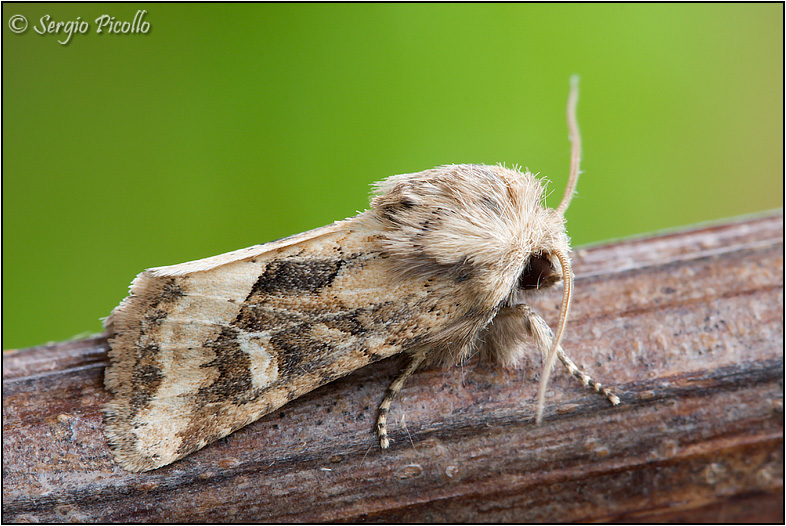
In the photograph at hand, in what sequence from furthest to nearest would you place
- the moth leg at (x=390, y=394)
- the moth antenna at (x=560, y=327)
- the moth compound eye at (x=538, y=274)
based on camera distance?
the moth compound eye at (x=538, y=274) → the moth leg at (x=390, y=394) → the moth antenna at (x=560, y=327)

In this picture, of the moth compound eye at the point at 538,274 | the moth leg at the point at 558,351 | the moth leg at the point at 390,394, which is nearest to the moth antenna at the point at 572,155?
the moth compound eye at the point at 538,274

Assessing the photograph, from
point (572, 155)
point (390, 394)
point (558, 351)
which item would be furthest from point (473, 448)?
point (572, 155)

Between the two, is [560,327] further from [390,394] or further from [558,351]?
[390,394]

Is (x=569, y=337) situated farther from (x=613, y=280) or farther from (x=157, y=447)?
(x=157, y=447)

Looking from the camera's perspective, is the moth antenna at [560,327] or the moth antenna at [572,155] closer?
the moth antenna at [560,327]

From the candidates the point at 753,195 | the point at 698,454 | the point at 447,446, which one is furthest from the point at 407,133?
the point at 753,195

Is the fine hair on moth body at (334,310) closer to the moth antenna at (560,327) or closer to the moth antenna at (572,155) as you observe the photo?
the moth antenna at (560,327)
